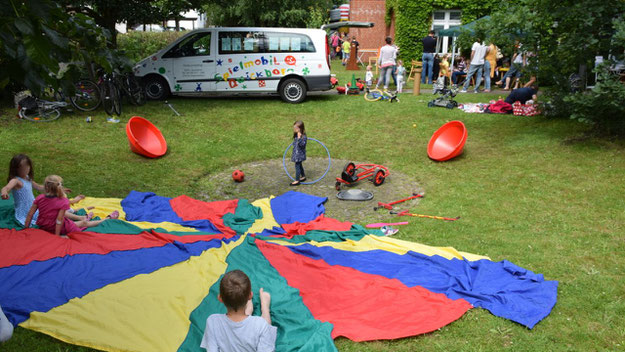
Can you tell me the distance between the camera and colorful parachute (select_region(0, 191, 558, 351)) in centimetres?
419

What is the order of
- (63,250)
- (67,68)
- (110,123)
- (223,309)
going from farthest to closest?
(110,123) < (63,250) < (223,309) < (67,68)

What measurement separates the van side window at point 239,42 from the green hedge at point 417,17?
10615mm

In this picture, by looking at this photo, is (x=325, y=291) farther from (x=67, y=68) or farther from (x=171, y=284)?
(x=67, y=68)

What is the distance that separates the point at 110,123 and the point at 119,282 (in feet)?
29.8

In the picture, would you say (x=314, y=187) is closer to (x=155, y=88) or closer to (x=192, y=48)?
(x=192, y=48)

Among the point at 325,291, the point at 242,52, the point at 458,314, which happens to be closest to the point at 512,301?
the point at 458,314

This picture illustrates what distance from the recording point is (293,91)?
622 inches

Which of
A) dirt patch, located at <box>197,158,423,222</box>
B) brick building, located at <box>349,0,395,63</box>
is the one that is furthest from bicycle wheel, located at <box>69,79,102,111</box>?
brick building, located at <box>349,0,395,63</box>

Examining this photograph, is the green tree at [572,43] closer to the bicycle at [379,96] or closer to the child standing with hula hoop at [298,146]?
the bicycle at [379,96]

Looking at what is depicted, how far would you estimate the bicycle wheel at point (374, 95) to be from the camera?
16828 mm

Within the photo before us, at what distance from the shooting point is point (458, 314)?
4.63 metres

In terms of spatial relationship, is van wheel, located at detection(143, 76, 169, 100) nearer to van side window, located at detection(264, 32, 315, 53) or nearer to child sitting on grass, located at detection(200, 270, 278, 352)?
van side window, located at detection(264, 32, 315, 53)

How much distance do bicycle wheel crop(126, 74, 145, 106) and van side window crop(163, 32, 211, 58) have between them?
1343mm

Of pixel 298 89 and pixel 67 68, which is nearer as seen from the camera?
pixel 67 68
